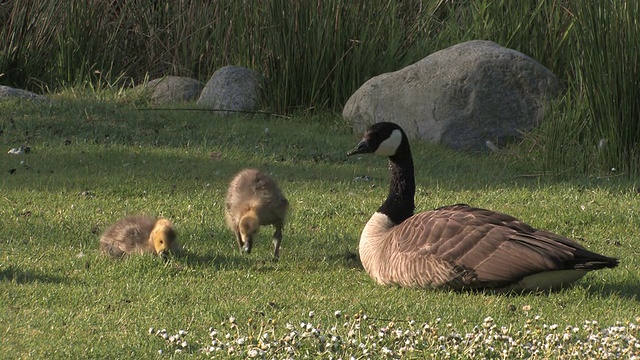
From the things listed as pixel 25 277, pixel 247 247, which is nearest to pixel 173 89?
pixel 247 247

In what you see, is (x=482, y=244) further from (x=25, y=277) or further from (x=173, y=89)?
(x=173, y=89)

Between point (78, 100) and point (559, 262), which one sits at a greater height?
point (559, 262)

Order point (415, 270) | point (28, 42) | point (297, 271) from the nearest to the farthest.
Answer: point (415, 270)
point (297, 271)
point (28, 42)

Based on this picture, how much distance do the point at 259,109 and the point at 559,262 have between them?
28.5 ft

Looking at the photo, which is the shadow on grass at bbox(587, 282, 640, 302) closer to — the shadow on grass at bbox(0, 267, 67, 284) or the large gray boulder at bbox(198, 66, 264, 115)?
the shadow on grass at bbox(0, 267, 67, 284)

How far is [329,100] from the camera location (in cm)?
1492

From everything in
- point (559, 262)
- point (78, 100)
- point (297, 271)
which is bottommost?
point (78, 100)

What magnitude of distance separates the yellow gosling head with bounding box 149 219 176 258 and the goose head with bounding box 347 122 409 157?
1.45 meters

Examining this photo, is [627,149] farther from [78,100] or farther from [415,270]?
[78,100]

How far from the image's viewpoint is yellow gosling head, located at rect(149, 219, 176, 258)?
24.9 feet

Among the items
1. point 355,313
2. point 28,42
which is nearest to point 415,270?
point 355,313

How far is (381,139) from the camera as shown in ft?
25.5

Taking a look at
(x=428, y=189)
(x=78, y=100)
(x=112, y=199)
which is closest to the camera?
(x=112, y=199)

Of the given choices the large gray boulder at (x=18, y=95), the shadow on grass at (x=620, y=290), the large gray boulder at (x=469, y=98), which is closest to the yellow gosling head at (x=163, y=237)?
the shadow on grass at (x=620, y=290)
